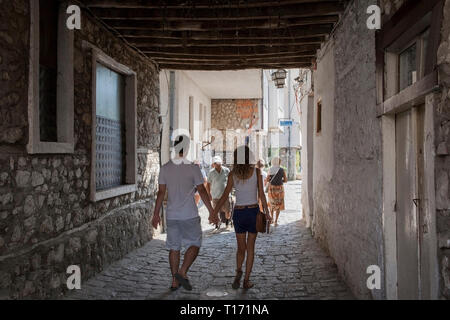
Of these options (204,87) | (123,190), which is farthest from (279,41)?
(204,87)

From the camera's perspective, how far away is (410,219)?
11.3 ft

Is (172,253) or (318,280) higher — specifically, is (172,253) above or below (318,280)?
above

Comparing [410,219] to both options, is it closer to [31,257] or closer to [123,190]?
[31,257]

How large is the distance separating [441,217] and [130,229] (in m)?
5.07

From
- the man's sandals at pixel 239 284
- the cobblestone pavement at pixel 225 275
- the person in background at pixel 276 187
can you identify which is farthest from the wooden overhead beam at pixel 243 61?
the man's sandals at pixel 239 284

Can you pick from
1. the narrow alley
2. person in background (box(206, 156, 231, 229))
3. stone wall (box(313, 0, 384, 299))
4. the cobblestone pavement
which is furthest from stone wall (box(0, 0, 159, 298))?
stone wall (box(313, 0, 384, 299))

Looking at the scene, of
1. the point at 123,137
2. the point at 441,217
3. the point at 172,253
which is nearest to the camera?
the point at 441,217

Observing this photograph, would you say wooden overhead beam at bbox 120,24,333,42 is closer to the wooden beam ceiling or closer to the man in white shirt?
the wooden beam ceiling

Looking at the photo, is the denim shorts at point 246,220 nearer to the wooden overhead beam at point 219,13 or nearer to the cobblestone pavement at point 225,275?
the cobblestone pavement at point 225,275

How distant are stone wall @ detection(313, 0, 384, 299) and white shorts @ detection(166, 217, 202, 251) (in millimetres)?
1720

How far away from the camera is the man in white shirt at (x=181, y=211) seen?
477 cm

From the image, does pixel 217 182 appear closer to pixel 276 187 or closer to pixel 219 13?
pixel 276 187

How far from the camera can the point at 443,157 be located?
8.67ft

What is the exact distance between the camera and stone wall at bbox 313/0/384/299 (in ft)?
13.3
